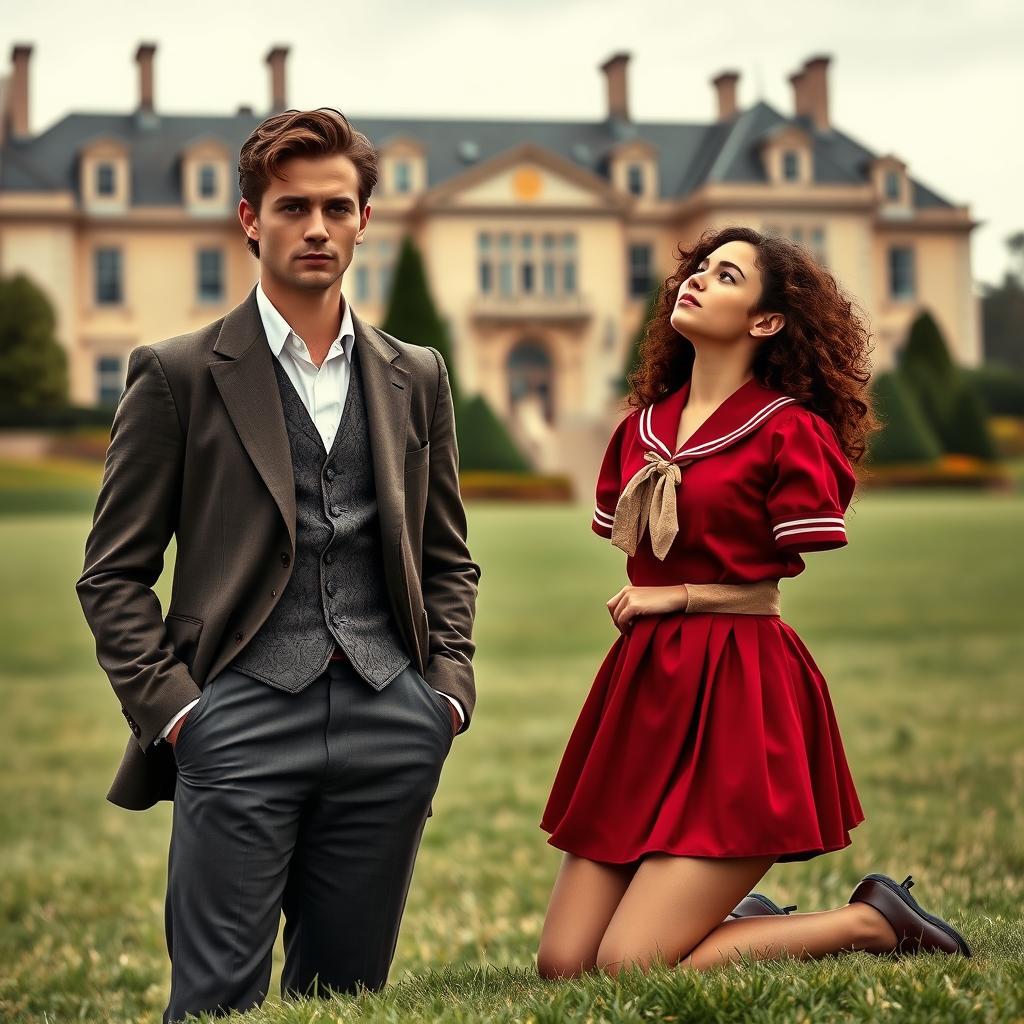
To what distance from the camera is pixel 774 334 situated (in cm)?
344

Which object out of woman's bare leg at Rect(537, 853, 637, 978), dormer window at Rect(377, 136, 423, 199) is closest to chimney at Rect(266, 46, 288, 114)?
dormer window at Rect(377, 136, 423, 199)

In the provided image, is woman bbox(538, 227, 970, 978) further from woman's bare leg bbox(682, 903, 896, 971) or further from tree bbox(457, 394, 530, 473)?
tree bbox(457, 394, 530, 473)

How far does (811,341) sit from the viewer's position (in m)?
3.40

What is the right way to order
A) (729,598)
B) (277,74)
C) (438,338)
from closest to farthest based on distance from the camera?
(729,598), (438,338), (277,74)

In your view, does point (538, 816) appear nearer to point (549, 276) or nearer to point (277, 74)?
point (549, 276)

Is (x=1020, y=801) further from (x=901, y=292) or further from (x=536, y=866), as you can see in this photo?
(x=901, y=292)

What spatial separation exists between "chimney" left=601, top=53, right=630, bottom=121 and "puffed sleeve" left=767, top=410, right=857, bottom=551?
4124cm

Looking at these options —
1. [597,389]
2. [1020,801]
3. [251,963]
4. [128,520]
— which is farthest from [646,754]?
[597,389]

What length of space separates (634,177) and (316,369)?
39258 mm

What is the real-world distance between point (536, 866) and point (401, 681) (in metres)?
4.67

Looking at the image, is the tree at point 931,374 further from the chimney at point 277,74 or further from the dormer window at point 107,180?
the dormer window at point 107,180

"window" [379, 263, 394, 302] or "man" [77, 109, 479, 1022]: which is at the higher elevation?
"window" [379, 263, 394, 302]

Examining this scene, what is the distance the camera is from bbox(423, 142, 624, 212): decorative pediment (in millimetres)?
38562

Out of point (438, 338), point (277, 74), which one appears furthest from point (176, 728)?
point (277, 74)
